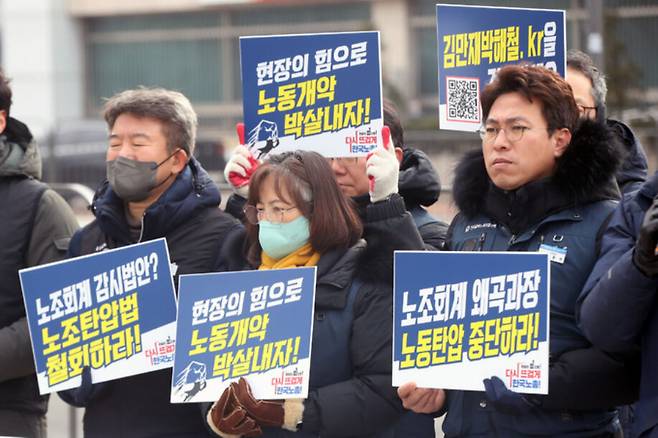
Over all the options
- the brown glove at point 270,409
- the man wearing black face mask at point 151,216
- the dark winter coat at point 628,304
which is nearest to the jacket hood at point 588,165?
the dark winter coat at point 628,304

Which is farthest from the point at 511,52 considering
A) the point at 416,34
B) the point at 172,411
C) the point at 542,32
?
the point at 416,34

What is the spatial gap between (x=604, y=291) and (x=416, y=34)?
25308 millimetres

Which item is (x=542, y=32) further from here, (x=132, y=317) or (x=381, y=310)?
(x=132, y=317)

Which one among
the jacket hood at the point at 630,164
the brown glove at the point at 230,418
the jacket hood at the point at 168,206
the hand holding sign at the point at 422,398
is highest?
the jacket hood at the point at 630,164

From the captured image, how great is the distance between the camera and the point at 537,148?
3.91 m

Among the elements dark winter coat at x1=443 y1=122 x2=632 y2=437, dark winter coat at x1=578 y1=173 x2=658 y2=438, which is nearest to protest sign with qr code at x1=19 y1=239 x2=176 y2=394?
dark winter coat at x1=443 y1=122 x2=632 y2=437

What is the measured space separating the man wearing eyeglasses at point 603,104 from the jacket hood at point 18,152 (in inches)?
83.7

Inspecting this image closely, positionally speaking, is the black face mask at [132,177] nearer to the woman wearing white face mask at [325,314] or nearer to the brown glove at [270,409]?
the woman wearing white face mask at [325,314]

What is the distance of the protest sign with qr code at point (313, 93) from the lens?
14.6 feet

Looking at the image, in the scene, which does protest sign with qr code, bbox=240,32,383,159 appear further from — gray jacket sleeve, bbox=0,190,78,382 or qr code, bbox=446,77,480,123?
→ gray jacket sleeve, bbox=0,190,78,382

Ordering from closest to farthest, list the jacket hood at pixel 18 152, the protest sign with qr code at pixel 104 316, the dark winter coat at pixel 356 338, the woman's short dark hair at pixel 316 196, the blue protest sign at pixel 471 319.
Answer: the blue protest sign at pixel 471 319 → the dark winter coat at pixel 356 338 → the woman's short dark hair at pixel 316 196 → the protest sign with qr code at pixel 104 316 → the jacket hood at pixel 18 152

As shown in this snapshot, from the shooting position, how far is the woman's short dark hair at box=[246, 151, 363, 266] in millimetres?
4098

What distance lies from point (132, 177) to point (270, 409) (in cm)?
116

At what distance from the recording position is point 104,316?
4.37m
